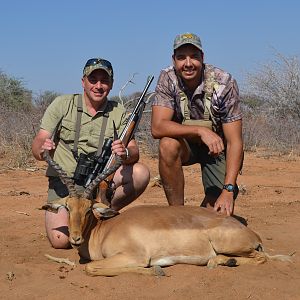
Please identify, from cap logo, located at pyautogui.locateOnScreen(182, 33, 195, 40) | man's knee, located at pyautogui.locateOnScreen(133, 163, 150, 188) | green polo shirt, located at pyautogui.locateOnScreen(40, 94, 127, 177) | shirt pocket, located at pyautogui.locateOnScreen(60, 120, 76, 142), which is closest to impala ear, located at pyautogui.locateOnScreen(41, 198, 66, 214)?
green polo shirt, located at pyautogui.locateOnScreen(40, 94, 127, 177)

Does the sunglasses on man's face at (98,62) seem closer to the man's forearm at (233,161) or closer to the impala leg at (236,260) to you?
the man's forearm at (233,161)

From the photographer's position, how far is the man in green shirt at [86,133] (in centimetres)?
585

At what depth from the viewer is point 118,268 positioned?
15.5 feet

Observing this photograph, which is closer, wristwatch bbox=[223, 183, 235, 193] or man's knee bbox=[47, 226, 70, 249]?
wristwatch bbox=[223, 183, 235, 193]

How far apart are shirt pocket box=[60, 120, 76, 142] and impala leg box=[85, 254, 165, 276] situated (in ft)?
5.57

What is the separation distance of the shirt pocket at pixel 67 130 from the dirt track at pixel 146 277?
3.65ft

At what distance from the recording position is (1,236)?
247 inches

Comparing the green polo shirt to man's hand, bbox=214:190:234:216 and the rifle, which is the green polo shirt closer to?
the rifle

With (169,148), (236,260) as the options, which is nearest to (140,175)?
(169,148)

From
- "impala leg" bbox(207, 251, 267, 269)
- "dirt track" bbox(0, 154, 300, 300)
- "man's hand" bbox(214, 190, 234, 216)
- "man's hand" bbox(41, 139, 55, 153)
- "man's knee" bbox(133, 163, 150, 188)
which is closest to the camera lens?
"dirt track" bbox(0, 154, 300, 300)

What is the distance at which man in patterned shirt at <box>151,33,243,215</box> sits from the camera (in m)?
5.85

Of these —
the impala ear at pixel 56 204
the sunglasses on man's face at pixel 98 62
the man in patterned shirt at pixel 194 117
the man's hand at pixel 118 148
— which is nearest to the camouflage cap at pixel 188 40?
the man in patterned shirt at pixel 194 117

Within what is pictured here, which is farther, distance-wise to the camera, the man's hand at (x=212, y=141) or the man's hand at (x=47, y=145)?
the man's hand at (x=212, y=141)

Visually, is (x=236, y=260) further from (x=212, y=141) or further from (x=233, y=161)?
(x=212, y=141)
